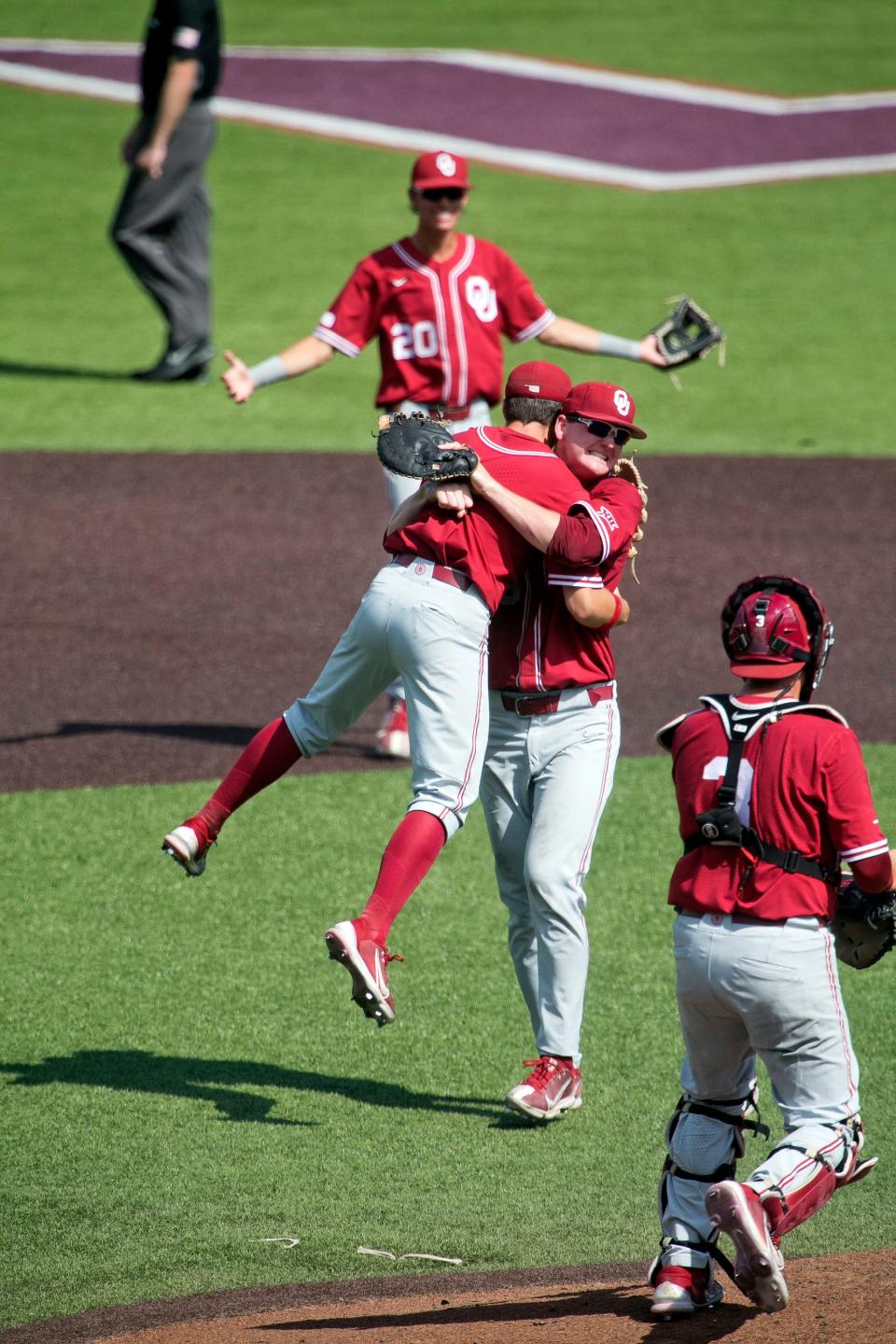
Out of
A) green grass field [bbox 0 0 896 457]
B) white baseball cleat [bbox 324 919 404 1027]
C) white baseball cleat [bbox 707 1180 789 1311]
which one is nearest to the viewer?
white baseball cleat [bbox 707 1180 789 1311]

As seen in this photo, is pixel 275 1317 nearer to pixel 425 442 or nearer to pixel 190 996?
pixel 190 996

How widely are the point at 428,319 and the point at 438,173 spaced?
2.18 feet

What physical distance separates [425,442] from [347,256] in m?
13.6

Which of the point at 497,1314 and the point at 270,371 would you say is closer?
the point at 497,1314

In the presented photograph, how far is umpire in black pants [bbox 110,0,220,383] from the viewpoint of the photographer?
43.9 feet

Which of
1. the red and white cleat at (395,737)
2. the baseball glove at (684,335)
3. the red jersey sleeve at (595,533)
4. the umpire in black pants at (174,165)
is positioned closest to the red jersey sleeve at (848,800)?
the red jersey sleeve at (595,533)

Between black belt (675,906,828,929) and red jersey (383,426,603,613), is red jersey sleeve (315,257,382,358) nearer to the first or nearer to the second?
red jersey (383,426,603,613)

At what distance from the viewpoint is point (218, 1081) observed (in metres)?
5.66

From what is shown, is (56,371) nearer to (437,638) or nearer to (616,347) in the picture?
(616,347)

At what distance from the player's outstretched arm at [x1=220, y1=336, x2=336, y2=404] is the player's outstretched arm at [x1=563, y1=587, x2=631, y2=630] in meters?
2.55

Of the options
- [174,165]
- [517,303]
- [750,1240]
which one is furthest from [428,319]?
[174,165]

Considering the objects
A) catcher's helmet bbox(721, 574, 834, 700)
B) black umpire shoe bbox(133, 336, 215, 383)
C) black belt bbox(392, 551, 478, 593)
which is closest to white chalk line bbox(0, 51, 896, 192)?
black umpire shoe bbox(133, 336, 215, 383)

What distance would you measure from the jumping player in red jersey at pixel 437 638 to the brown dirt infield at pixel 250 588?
3.15 metres

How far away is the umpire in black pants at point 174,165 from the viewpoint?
1339cm
